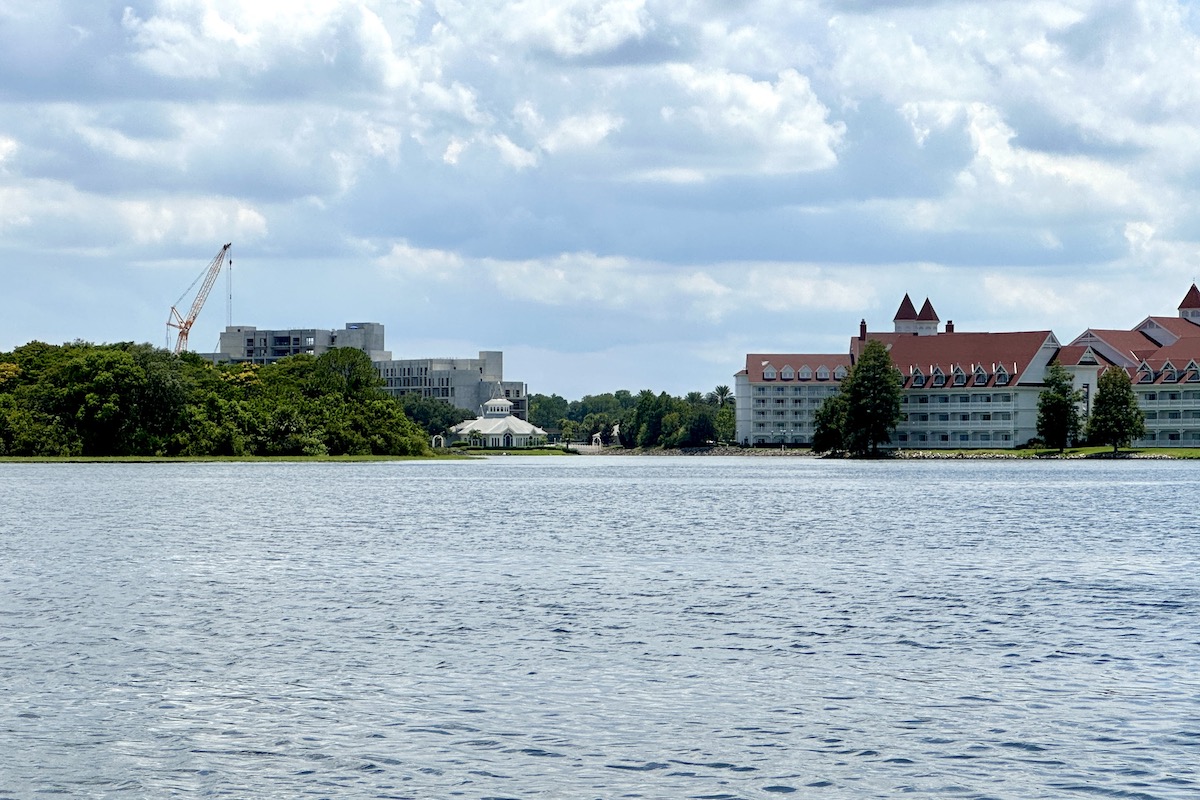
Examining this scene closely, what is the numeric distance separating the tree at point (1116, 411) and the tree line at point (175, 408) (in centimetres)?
8834

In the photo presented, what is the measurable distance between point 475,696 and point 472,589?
53.8 ft

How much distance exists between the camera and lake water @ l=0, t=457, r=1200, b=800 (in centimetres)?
2028

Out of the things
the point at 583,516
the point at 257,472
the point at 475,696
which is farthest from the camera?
the point at 257,472

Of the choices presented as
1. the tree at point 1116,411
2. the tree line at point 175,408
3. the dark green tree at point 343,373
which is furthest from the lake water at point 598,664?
the tree at point 1116,411

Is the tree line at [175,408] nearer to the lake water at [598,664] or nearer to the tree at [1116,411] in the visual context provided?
the tree at [1116,411]

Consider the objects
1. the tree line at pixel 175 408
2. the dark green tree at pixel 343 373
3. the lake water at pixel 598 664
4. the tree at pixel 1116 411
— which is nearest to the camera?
the lake water at pixel 598 664

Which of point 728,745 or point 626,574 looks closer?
point 728,745

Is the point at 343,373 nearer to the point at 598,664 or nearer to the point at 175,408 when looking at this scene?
the point at 175,408

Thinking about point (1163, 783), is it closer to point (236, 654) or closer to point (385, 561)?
point (236, 654)

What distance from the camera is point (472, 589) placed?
41.6m

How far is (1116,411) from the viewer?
18775 centimetres

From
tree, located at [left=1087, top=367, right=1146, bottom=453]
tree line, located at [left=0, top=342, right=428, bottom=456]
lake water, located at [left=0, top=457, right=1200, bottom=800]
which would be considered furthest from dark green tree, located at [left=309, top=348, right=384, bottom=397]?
lake water, located at [left=0, top=457, right=1200, bottom=800]

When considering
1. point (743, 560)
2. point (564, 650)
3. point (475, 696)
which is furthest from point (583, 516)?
point (475, 696)

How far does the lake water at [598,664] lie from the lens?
2028 cm
